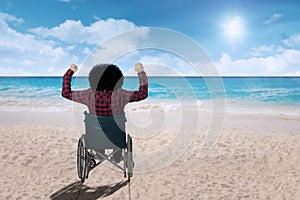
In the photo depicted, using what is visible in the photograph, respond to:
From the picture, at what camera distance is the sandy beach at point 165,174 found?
3.23 metres

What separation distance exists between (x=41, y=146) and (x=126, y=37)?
2556mm

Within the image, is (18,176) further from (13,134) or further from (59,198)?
(13,134)

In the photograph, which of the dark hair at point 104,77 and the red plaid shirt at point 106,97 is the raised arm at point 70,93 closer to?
the red plaid shirt at point 106,97

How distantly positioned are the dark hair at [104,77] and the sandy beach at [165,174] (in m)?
1.25

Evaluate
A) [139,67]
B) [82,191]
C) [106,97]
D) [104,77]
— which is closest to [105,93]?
[106,97]

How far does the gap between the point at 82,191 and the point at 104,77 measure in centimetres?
140

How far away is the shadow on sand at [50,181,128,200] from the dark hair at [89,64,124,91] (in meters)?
1.23

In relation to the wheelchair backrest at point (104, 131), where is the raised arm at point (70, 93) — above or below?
above

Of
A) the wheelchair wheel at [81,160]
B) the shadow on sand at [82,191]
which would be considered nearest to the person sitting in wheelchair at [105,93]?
the wheelchair wheel at [81,160]

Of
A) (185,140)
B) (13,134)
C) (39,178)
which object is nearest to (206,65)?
(185,140)

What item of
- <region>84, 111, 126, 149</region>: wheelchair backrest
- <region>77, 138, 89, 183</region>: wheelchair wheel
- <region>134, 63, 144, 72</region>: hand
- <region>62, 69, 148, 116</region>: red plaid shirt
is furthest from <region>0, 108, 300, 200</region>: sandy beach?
<region>134, 63, 144, 72</region>: hand

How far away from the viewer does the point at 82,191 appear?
3289mm

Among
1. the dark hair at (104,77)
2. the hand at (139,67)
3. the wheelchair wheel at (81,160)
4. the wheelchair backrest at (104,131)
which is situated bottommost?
the wheelchair wheel at (81,160)

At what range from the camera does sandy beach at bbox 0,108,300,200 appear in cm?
323
